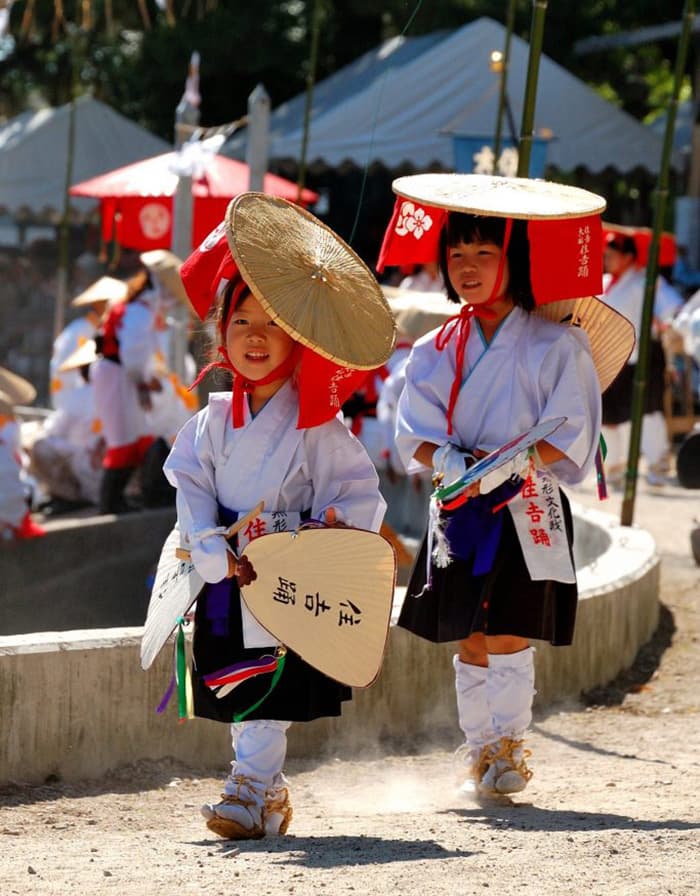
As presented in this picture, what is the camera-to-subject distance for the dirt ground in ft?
10.5

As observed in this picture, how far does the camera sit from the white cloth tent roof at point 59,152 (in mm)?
16578

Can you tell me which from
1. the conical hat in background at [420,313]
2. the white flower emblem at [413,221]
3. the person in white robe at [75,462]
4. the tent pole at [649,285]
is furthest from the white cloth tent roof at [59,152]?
the white flower emblem at [413,221]

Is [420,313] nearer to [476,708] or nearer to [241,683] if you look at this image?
[476,708]

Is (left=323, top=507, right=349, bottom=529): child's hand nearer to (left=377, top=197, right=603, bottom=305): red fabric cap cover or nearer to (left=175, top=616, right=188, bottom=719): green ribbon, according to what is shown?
(left=175, top=616, right=188, bottom=719): green ribbon

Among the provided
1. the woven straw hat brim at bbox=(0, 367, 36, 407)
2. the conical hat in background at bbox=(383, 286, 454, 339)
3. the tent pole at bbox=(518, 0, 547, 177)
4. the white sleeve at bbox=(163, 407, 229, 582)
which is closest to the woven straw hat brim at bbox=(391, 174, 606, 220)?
the white sleeve at bbox=(163, 407, 229, 582)

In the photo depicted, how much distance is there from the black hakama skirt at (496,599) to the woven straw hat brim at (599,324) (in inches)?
16.7

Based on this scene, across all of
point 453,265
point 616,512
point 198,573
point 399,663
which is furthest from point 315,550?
point 616,512

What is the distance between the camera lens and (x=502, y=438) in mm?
4320

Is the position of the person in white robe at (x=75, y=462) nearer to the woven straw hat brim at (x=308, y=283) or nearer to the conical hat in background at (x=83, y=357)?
the conical hat in background at (x=83, y=357)

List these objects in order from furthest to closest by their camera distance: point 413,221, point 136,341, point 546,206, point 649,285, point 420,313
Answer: point 136,341
point 420,313
point 649,285
point 413,221
point 546,206

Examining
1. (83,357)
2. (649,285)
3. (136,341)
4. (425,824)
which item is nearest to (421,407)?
(425,824)

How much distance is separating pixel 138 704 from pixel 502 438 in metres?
1.26

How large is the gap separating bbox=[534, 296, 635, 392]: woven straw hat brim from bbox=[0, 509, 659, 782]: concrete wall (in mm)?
1120

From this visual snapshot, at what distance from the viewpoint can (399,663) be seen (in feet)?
16.6
